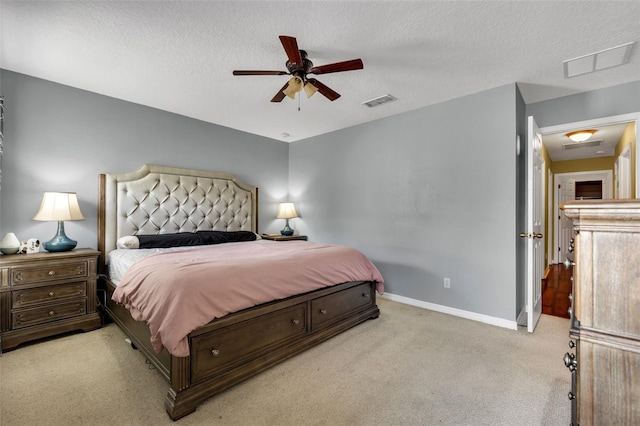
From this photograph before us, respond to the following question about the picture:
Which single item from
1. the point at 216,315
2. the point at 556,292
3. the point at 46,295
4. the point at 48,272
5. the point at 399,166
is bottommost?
the point at 556,292

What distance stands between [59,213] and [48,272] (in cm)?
55

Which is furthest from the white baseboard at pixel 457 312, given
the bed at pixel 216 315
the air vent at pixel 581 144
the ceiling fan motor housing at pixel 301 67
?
the air vent at pixel 581 144

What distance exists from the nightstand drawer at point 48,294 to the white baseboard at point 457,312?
11.5 ft

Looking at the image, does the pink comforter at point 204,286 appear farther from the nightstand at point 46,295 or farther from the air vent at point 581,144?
the air vent at point 581,144

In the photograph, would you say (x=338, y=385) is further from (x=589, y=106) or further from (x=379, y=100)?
(x=589, y=106)

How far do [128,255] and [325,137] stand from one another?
3.29 meters

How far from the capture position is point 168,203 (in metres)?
3.73

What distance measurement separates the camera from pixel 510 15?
1.97 m

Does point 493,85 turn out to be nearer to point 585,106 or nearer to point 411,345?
point 585,106

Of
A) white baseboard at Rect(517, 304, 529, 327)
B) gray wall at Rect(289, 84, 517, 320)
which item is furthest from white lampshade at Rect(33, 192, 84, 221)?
white baseboard at Rect(517, 304, 529, 327)

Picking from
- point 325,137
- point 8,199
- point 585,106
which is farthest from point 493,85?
point 8,199

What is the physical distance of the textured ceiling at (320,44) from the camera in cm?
193

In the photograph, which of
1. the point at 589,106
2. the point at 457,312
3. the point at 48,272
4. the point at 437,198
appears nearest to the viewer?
the point at 48,272

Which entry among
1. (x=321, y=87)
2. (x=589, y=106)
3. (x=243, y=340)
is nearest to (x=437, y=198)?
(x=589, y=106)
